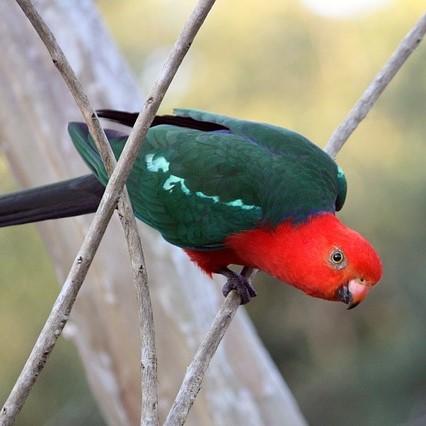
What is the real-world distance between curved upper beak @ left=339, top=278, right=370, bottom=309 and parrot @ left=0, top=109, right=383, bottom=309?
0.11 meters

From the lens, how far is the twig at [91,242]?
1073 millimetres

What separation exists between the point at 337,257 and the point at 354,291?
3.1 inches

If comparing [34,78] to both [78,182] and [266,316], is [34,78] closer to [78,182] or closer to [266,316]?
[78,182]

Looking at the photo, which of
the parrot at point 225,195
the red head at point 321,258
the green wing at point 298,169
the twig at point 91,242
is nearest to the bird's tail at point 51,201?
the parrot at point 225,195

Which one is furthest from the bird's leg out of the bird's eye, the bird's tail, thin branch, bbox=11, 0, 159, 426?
thin branch, bbox=11, 0, 159, 426

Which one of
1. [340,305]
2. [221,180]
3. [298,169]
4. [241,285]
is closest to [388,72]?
[298,169]

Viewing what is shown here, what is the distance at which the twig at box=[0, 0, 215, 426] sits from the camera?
1.07 m

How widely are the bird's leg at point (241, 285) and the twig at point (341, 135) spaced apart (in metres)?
0.03

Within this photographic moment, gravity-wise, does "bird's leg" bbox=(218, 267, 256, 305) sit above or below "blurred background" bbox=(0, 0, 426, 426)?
below

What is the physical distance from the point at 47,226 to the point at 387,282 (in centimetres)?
240

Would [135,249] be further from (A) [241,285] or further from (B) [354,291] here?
(A) [241,285]

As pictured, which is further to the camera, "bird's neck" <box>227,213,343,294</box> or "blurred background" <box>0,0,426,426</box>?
"blurred background" <box>0,0,426,426</box>

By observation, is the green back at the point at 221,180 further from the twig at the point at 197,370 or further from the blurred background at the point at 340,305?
the blurred background at the point at 340,305

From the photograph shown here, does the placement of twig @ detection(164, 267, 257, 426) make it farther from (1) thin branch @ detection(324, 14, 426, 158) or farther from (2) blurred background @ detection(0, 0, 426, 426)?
(2) blurred background @ detection(0, 0, 426, 426)
